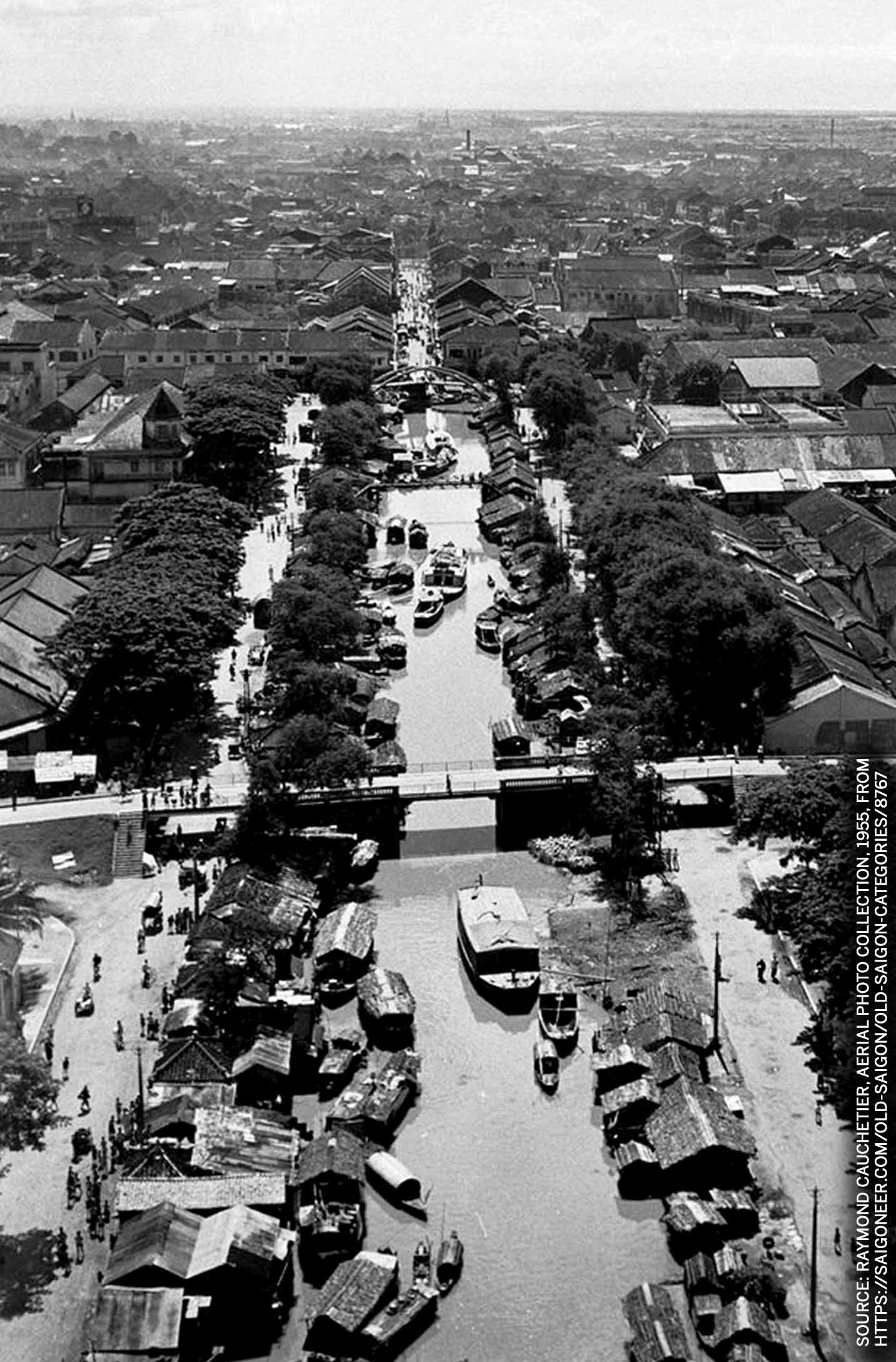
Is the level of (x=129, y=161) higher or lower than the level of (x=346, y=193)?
higher

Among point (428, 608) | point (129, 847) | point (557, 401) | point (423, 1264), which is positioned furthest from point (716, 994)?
point (557, 401)

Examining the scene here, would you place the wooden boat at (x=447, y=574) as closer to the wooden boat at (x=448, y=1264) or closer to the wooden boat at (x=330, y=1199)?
the wooden boat at (x=330, y=1199)

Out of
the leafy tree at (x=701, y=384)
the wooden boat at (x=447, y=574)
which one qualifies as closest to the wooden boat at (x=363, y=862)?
the wooden boat at (x=447, y=574)

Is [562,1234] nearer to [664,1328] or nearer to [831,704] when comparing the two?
[664,1328]

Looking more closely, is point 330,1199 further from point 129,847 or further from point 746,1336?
point 129,847

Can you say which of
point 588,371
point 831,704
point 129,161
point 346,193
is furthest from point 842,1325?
point 129,161

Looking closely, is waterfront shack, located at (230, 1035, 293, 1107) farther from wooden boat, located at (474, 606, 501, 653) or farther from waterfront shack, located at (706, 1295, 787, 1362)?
wooden boat, located at (474, 606, 501, 653)

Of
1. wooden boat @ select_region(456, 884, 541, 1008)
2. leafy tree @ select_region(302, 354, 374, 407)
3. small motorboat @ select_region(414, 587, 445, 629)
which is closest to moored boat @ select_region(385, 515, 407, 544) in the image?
small motorboat @ select_region(414, 587, 445, 629)
